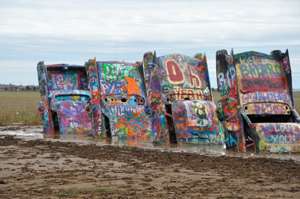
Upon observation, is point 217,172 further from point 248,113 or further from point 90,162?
point 248,113

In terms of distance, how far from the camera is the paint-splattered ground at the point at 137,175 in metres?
9.54

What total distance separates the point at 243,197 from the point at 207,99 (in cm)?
1186

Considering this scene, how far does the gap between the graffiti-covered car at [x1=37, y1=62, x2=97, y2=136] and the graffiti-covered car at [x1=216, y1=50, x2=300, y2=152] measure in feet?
20.6

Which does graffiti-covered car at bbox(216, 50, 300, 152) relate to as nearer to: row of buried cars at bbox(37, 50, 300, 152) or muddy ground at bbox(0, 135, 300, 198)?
row of buried cars at bbox(37, 50, 300, 152)

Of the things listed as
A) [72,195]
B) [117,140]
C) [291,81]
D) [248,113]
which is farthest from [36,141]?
[72,195]

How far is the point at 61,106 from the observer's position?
78.8ft

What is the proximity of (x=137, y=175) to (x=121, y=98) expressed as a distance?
11156 millimetres

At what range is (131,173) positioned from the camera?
464 inches

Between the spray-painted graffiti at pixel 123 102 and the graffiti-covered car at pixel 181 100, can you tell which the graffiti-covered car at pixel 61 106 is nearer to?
the spray-painted graffiti at pixel 123 102

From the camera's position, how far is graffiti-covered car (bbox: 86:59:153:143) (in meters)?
21.9

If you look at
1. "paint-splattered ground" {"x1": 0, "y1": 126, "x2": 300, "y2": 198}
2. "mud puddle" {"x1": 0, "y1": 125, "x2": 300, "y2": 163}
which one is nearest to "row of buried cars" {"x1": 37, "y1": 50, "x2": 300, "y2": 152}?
"mud puddle" {"x1": 0, "y1": 125, "x2": 300, "y2": 163}

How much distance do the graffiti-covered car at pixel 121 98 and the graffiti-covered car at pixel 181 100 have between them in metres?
1.23

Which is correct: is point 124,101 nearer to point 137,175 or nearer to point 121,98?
point 121,98

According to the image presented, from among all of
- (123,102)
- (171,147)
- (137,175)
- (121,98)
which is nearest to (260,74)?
(171,147)
